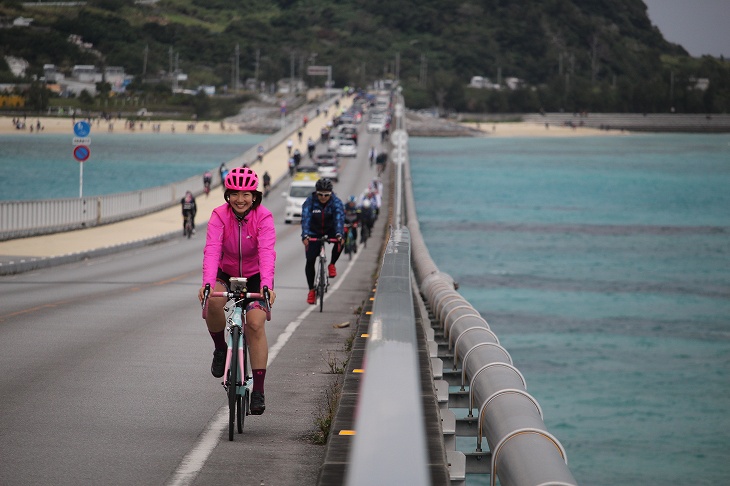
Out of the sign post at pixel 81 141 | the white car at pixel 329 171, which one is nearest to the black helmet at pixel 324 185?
the sign post at pixel 81 141

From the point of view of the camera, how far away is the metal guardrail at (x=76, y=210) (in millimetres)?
36531

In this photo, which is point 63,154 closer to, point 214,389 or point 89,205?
point 89,205

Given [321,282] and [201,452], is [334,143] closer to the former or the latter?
[321,282]

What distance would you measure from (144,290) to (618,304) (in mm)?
35875

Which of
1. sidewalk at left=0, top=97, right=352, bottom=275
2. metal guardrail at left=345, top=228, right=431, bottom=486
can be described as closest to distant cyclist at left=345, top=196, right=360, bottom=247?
sidewalk at left=0, top=97, right=352, bottom=275

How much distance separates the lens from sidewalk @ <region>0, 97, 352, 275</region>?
97.2 feet

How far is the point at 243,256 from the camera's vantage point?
28.6 ft

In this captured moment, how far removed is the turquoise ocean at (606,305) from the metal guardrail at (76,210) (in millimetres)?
14586

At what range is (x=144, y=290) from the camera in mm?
23469

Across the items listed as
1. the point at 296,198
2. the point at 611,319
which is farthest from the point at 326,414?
the point at 296,198

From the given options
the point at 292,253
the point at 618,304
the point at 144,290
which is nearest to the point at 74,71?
the point at 618,304

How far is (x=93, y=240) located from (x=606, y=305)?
25.8m

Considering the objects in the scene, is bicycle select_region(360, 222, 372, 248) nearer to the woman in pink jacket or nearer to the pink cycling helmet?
the woman in pink jacket

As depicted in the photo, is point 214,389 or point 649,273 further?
point 649,273
